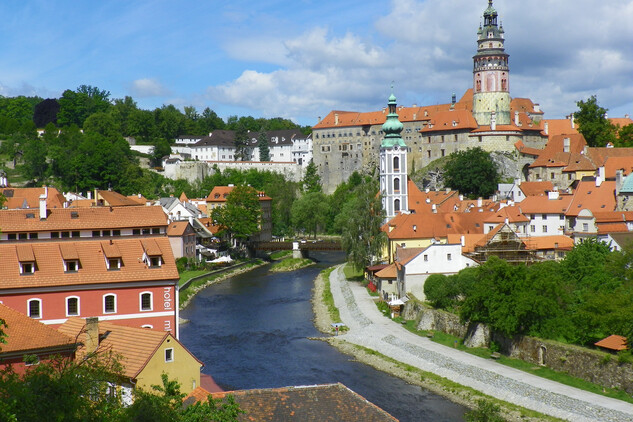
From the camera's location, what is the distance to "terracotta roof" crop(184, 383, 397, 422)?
A: 17969 millimetres

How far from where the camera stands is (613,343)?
26.1m

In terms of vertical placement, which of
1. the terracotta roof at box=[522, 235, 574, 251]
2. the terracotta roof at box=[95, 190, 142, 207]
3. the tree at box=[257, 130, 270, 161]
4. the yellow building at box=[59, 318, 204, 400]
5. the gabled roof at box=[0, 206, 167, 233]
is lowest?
the yellow building at box=[59, 318, 204, 400]

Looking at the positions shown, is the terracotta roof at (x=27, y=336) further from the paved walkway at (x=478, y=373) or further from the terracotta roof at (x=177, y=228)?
the terracotta roof at (x=177, y=228)

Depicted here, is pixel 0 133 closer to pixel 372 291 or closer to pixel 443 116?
pixel 443 116

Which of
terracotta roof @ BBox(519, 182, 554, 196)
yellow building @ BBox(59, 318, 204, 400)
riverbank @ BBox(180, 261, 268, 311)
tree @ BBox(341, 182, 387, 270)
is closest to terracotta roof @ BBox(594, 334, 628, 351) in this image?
yellow building @ BBox(59, 318, 204, 400)

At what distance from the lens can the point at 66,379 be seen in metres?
11.0

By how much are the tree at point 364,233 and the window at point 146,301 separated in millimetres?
25196

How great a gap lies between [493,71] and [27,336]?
2821 inches

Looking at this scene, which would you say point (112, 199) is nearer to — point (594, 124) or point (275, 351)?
point (275, 351)

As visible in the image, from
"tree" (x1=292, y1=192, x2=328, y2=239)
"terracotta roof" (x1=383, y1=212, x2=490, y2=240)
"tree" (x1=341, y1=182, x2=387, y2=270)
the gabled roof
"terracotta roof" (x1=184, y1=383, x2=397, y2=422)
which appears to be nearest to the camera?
"terracotta roof" (x1=184, y1=383, x2=397, y2=422)

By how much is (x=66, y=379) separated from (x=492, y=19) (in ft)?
254

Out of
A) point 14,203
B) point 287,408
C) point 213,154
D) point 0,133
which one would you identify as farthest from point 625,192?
point 0,133

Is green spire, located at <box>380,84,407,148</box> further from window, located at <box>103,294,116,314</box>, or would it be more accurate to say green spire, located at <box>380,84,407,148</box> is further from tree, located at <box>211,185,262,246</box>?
window, located at <box>103,294,116,314</box>

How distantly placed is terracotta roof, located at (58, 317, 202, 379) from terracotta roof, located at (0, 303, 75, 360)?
92 centimetres
